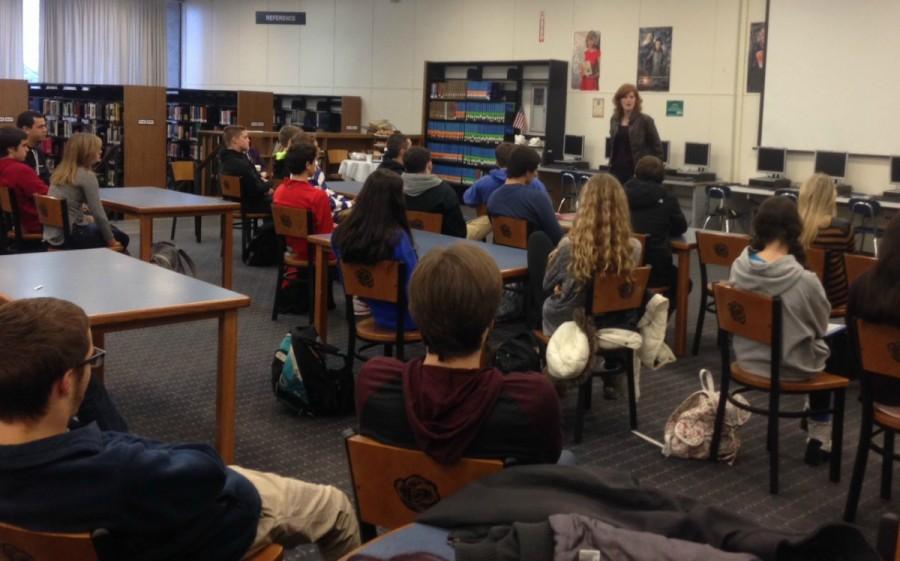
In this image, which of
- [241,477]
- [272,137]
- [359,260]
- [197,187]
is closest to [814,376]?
[359,260]

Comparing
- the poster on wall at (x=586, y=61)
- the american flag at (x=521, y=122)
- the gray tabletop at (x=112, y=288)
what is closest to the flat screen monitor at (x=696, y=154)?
the poster on wall at (x=586, y=61)

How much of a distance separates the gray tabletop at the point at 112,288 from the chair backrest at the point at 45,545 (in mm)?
1388

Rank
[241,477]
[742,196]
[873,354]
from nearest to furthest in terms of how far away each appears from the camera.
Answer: [241,477], [873,354], [742,196]

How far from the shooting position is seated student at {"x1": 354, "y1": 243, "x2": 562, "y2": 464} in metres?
1.94

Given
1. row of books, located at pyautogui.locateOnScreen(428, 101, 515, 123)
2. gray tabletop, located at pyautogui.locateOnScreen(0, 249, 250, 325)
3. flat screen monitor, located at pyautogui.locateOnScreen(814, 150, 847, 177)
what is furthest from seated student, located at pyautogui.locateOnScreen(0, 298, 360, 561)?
row of books, located at pyautogui.locateOnScreen(428, 101, 515, 123)

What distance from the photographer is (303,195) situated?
19.3ft

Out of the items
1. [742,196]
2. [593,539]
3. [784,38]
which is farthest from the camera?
[742,196]

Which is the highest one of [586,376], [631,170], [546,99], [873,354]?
[546,99]

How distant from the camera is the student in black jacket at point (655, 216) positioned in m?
5.39

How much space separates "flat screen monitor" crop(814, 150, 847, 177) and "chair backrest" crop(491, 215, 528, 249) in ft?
16.7

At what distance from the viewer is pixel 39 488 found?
165cm

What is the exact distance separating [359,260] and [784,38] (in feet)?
23.3

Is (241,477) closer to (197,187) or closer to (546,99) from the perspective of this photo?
(546,99)

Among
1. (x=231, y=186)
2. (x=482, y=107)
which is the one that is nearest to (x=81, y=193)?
(x=231, y=186)
